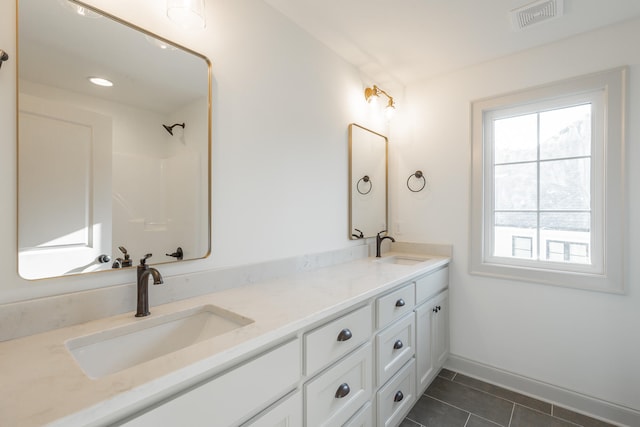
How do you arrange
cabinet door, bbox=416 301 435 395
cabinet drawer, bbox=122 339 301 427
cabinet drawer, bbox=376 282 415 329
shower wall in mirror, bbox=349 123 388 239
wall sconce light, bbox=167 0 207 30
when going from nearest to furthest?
cabinet drawer, bbox=122 339 301 427
wall sconce light, bbox=167 0 207 30
cabinet drawer, bbox=376 282 415 329
cabinet door, bbox=416 301 435 395
shower wall in mirror, bbox=349 123 388 239

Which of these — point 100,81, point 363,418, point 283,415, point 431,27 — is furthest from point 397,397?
point 431,27

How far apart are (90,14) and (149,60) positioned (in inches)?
8.3

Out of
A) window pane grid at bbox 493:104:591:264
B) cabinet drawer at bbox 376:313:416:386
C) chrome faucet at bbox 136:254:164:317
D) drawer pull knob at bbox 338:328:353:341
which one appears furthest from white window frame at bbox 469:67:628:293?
chrome faucet at bbox 136:254:164:317

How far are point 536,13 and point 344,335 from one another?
2106 millimetres

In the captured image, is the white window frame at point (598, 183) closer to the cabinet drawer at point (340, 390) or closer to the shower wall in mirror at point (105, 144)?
the cabinet drawer at point (340, 390)

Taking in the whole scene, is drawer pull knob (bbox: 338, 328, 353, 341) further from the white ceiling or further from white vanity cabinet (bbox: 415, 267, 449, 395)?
the white ceiling

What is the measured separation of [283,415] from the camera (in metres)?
0.96

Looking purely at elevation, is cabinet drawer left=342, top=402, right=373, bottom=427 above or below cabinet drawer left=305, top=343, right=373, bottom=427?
below

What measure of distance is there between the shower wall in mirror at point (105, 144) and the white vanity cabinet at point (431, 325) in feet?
4.70

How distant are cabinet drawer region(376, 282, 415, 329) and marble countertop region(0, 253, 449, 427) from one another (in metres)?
0.16

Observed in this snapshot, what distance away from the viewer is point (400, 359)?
1.65 metres

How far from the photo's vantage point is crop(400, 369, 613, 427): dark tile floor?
69.6 inches

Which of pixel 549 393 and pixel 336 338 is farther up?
pixel 336 338

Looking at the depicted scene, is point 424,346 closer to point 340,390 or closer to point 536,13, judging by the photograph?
point 340,390
